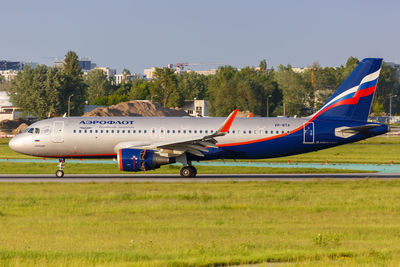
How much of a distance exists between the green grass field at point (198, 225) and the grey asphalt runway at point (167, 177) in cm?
413

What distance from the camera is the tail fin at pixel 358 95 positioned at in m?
43.0

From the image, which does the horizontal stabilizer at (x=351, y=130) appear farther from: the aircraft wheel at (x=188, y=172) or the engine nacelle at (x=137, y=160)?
the engine nacelle at (x=137, y=160)

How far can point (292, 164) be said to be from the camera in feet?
173

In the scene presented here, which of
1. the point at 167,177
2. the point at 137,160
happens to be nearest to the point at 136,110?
the point at 167,177

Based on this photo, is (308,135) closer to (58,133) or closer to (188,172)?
(188,172)

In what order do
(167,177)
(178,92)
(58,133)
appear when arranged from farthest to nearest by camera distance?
(178,92), (58,133), (167,177)

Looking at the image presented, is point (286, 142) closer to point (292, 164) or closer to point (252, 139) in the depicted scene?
point (252, 139)

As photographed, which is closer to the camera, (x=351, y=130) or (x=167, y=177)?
(x=167, y=177)

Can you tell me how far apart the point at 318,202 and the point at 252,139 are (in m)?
14.4

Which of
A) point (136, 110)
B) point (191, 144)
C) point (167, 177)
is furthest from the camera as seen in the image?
point (136, 110)

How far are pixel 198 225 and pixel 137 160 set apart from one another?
1772 centimetres

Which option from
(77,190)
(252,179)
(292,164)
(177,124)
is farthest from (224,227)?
(292,164)

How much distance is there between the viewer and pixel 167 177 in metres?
41.7

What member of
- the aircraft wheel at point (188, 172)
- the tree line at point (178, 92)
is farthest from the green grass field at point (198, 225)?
the tree line at point (178, 92)
